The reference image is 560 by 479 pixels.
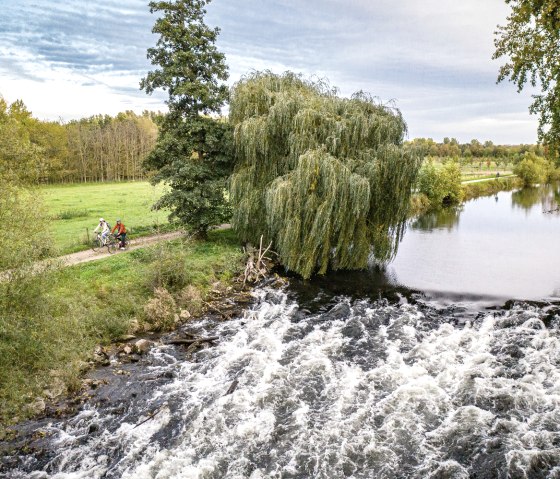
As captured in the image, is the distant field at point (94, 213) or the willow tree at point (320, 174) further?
the distant field at point (94, 213)

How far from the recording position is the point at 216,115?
84.0 feet

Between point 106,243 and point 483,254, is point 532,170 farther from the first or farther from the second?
point 106,243

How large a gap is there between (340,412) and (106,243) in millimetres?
18776

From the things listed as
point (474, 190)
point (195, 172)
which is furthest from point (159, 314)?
point (474, 190)

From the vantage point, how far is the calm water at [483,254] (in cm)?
2253

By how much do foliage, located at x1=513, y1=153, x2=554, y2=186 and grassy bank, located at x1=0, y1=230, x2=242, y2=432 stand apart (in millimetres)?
80137

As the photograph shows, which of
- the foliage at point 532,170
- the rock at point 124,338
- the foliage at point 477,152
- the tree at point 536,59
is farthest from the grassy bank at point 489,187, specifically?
the rock at point 124,338

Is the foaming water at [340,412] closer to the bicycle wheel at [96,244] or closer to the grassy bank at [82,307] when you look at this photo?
the grassy bank at [82,307]

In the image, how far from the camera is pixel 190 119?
80.0 ft

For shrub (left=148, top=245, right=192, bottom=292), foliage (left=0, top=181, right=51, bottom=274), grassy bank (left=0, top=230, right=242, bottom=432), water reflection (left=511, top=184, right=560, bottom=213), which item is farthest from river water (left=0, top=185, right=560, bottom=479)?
water reflection (left=511, top=184, right=560, bottom=213)

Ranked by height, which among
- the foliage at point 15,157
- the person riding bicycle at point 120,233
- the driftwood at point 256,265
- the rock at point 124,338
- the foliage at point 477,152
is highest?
the foliage at point 477,152

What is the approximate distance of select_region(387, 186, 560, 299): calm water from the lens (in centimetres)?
2253

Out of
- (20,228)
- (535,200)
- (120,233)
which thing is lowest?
(120,233)

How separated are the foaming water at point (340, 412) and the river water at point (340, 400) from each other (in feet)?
0.14
